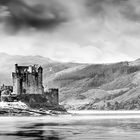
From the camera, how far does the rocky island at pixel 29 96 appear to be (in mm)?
156250

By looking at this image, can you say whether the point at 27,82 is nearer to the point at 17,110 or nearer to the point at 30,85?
the point at 30,85

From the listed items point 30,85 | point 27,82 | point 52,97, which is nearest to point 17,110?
point 30,85

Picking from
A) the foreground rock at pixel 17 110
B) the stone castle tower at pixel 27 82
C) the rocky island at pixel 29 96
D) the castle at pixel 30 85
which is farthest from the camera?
the stone castle tower at pixel 27 82

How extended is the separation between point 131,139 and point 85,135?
9.35 metres

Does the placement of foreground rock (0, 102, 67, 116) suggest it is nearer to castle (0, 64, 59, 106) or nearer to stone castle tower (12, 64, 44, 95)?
castle (0, 64, 59, 106)

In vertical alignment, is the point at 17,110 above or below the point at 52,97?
below


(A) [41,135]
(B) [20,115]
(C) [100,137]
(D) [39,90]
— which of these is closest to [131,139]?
(C) [100,137]

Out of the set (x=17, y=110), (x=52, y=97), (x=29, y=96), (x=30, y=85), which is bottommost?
(x=17, y=110)

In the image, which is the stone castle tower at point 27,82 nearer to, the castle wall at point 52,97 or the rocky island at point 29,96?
the rocky island at point 29,96

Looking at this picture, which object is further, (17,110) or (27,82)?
(27,82)

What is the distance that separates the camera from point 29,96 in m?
166

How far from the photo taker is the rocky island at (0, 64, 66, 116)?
156m

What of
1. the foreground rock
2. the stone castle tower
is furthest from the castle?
the foreground rock

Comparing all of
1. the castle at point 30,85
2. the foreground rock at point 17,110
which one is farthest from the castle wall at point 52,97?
the foreground rock at point 17,110
